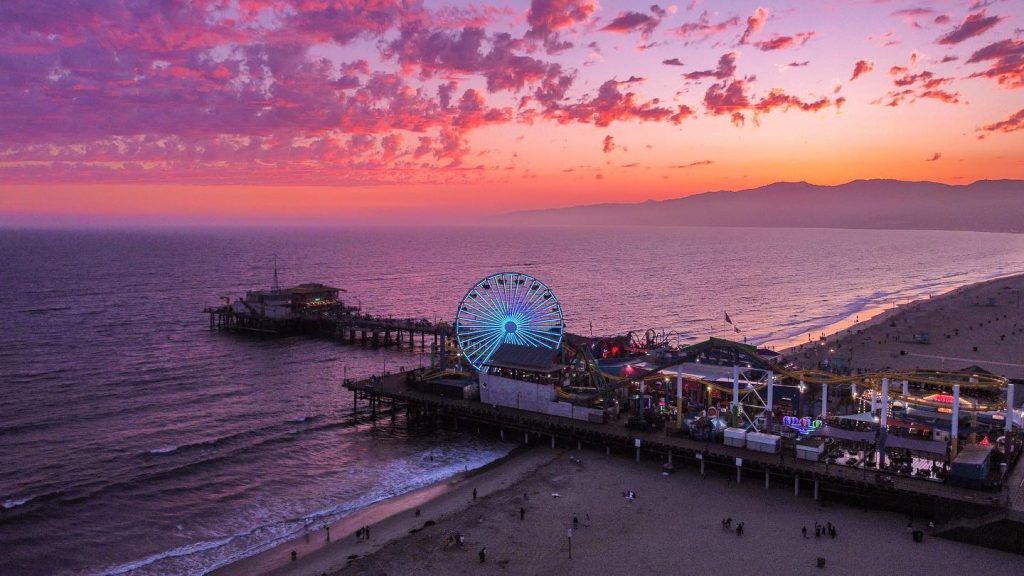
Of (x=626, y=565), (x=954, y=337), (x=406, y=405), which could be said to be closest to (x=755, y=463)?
(x=626, y=565)

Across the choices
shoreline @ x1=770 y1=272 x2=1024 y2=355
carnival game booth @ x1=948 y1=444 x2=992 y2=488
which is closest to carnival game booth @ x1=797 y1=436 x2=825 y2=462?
carnival game booth @ x1=948 y1=444 x2=992 y2=488

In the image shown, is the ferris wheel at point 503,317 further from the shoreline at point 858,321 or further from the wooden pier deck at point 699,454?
the shoreline at point 858,321

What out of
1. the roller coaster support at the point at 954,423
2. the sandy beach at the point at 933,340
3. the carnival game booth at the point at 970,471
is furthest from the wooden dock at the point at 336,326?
the carnival game booth at the point at 970,471

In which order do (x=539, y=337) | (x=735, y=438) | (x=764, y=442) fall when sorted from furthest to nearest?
(x=539, y=337)
(x=735, y=438)
(x=764, y=442)

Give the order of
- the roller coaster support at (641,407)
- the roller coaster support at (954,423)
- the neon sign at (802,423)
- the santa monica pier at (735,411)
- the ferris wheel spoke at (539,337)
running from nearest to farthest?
the santa monica pier at (735,411), the roller coaster support at (954,423), the neon sign at (802,423), the roller coaster support at (641,407), the ferris wheel spoke at (539,337)

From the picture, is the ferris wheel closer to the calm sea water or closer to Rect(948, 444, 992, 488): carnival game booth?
the calm sea water

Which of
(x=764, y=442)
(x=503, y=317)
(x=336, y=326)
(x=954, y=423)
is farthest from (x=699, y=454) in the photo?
(x=336, y=326)

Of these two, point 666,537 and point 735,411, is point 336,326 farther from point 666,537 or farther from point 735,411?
point 666,537
